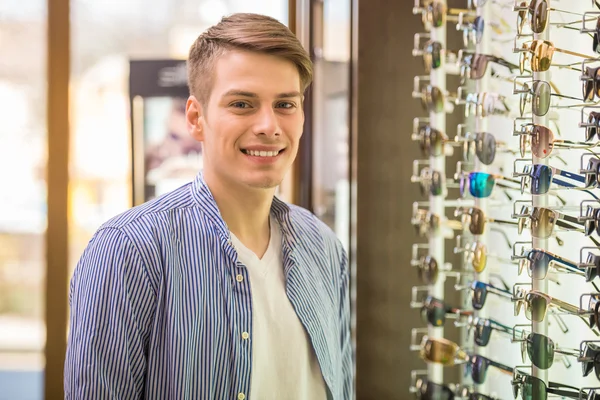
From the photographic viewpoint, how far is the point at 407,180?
3346 millimetres

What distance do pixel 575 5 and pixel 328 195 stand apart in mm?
1858

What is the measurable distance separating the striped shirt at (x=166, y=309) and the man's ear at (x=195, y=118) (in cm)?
11

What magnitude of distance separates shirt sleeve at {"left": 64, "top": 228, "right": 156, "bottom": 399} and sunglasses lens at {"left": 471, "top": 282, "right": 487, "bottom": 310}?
1169mm

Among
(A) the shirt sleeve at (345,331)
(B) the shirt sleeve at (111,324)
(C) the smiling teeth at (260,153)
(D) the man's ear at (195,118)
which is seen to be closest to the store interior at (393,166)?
(A) the shirt sleeve at (345,331)

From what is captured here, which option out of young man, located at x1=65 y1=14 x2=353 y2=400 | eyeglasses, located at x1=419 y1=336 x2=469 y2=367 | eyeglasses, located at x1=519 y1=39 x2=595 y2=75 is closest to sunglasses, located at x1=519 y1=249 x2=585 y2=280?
eyeglasses, located at x1=519 y1=39 x2=595 y2=75

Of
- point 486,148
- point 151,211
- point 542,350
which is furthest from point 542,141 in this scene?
point 151,211

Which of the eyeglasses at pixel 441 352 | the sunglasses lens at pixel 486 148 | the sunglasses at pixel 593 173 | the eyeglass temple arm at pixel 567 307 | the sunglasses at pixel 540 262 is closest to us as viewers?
the sunglasses at pixel 593 173

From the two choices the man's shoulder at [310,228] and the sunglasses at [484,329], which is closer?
the man's shoulder at [310,228]

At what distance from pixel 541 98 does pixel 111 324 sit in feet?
3.86

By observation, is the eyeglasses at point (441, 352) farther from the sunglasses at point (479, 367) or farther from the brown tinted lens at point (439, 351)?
the sunglasses at point (479, 367)

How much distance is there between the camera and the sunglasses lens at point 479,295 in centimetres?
230

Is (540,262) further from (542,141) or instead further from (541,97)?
(541,97)

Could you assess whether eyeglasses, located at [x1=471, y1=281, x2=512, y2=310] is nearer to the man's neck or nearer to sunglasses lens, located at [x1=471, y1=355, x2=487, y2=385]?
sunglasses lens, located at [x1=471, y1=355, x2=487, y2=385]

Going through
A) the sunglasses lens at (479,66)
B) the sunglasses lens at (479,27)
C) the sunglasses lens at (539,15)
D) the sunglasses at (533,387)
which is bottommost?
the sunglasses at (533,387)
